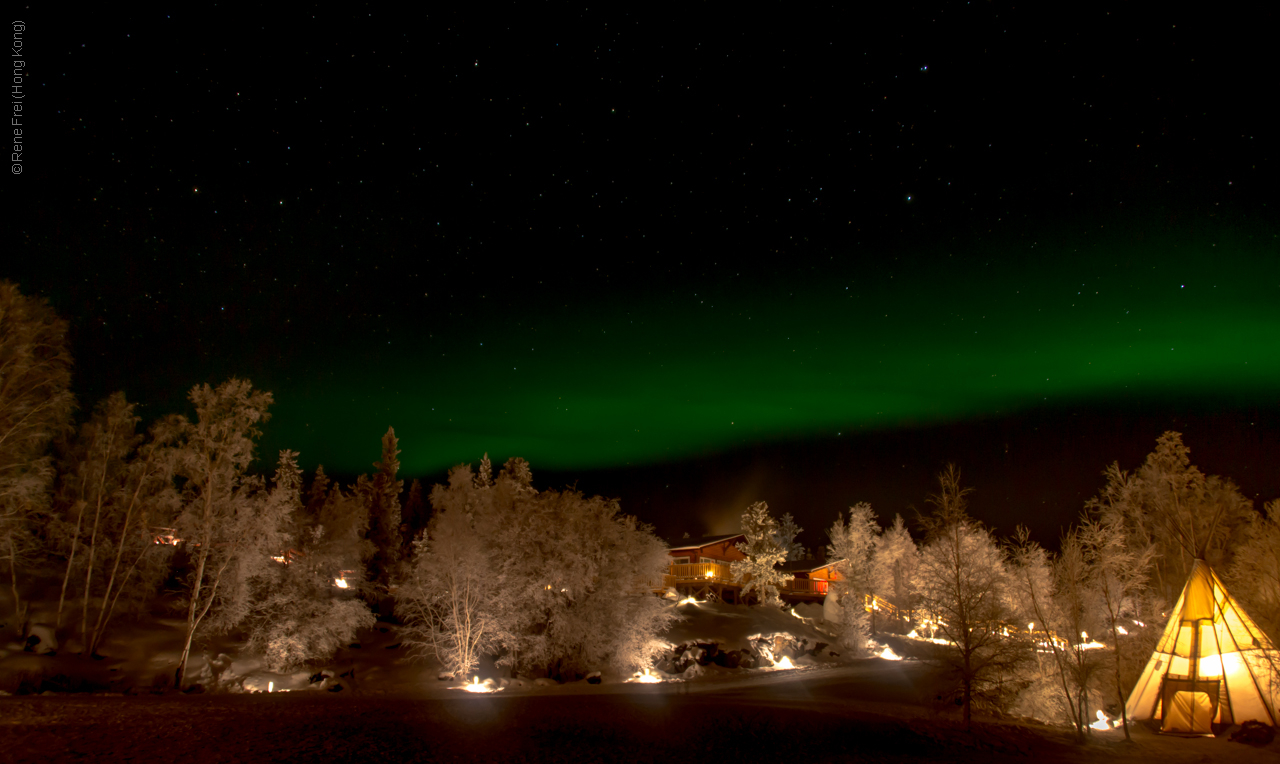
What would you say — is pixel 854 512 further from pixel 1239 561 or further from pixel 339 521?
pixel 339 521

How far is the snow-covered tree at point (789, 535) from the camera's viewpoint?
89125 millimetres

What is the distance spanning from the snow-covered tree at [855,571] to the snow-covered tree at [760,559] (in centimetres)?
502

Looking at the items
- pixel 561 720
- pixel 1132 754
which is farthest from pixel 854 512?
pixel 561 720

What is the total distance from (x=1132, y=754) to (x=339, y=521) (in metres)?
37.8

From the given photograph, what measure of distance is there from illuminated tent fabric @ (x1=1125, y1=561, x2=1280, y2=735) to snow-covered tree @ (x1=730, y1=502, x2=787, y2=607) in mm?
34115

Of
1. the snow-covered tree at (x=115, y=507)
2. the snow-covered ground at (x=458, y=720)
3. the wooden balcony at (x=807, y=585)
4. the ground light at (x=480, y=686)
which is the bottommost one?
the ground light at (x=480, y=686)

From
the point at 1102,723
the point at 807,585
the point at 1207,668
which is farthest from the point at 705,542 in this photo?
the point at 1207,668

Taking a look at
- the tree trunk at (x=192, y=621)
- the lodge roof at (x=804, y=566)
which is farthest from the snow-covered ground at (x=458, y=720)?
the lodge roof at (x=804, y=566)

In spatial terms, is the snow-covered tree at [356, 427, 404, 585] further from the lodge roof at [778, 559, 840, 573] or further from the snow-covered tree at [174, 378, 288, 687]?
the lodge roof at [778, 559, 840, 573]

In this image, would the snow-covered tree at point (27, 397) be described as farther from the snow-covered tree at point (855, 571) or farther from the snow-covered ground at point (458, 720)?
the snow-covered tree at point (855, 571)

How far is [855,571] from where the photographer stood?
51.9 metres

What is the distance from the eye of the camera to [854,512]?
5731 cm

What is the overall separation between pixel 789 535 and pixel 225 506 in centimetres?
7703

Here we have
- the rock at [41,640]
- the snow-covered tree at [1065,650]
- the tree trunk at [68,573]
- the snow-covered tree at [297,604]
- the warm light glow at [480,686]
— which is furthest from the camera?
the snow-covered tree at [297,604]
